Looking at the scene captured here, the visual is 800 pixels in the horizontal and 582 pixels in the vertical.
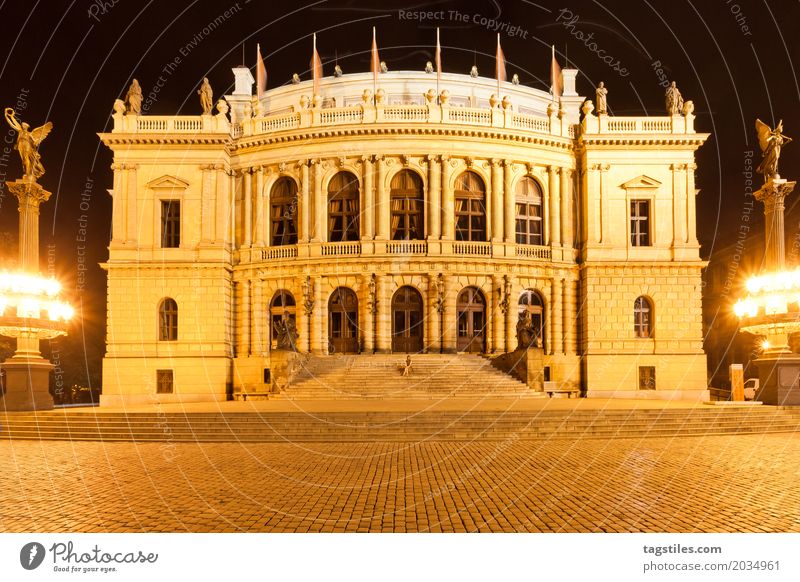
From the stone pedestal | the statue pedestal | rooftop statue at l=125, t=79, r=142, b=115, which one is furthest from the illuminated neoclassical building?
the statue pedestal

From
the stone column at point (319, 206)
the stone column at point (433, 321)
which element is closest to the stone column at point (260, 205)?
the stone column at point (319, 206)

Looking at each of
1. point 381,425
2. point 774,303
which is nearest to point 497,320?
point 774,303

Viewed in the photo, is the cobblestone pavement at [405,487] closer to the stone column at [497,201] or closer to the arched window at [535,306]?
the arched window at [535,306]

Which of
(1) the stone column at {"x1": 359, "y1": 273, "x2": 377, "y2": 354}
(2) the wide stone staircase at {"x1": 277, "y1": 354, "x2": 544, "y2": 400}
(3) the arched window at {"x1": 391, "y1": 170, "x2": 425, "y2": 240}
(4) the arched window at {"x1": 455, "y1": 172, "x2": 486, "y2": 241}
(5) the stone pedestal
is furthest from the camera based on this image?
(4) the arched window at {"x1": 455, "y1": 172, "x2": 486, "y2": 241}

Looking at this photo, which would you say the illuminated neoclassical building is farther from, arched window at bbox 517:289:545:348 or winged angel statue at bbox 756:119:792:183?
winged angel statue at bbox 756:119:792:183

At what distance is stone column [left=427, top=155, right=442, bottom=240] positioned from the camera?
37188mm

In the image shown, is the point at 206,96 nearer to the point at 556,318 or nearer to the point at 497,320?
the point at 497,320

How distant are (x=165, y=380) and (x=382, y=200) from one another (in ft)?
53.0

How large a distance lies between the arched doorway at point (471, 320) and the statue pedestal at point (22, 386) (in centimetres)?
2114

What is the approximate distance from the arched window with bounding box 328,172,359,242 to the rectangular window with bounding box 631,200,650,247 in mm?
16549

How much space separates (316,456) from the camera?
52.2 feet
